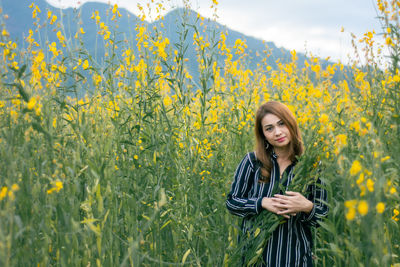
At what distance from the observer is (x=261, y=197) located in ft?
6.82

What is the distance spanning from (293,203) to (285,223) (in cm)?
20

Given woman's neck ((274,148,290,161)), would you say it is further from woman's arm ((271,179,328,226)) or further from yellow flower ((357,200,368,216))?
yellow flower ((357,200,368,216))

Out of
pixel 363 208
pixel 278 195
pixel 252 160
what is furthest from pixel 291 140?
pixel 363 208

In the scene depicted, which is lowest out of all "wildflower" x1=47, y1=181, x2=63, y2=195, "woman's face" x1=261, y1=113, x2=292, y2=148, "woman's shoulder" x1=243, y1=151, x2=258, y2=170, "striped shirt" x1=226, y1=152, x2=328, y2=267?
"striped shirt" x1=226, y1=152, x2=328, y2=267

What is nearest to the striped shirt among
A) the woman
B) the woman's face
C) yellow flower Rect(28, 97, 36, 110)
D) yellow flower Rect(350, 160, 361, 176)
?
the woman

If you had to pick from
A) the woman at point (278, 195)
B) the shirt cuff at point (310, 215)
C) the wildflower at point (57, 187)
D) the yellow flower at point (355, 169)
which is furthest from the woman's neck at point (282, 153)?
the wildflower at point (57, 187)

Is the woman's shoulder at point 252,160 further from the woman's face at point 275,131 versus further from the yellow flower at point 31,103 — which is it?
the yellow flower at point 31,103

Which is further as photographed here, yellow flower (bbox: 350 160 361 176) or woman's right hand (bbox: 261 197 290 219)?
woman's right hand (bbox: 261 197 290 219)

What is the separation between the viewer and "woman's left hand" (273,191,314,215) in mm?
1896

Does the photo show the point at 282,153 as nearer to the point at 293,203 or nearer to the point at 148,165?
the point at 293,203

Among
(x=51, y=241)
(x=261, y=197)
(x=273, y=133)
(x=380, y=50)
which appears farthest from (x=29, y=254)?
(x=380, y=50)

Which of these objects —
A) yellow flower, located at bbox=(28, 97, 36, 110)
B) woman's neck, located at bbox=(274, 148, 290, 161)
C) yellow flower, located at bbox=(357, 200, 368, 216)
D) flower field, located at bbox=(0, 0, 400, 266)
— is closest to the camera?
yellow flower, located at bbox=(357, 200, 368, 216)

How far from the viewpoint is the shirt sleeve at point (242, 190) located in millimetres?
2125

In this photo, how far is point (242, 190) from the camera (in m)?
2.26
